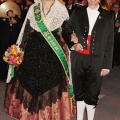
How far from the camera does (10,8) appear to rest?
17.6ft

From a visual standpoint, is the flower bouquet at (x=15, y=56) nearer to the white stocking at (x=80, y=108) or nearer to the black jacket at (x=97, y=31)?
the black jacket at (x=97, y=31)

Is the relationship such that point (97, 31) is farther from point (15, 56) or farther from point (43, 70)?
point (15, 56)

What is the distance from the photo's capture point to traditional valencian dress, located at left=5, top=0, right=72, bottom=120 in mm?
3125

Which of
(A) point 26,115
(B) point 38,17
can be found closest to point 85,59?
(B) point 38,17

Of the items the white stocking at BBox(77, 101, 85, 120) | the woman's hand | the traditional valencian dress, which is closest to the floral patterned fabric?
the traditional valencian dress

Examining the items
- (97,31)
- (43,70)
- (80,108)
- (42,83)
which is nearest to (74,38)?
(97,31)

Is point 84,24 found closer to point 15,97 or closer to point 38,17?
point 38,17

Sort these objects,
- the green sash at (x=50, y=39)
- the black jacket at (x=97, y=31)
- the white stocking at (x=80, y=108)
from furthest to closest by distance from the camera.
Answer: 1. the white stocking at (x=80, y=108)
2. the green sash at (x=50, y=39)
3. the black jacket at (x=97, y=31)

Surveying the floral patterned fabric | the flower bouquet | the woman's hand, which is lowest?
the floral patterned fabric

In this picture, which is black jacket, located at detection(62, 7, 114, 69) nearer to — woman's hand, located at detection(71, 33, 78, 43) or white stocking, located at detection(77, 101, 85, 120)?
woman's hand, located at detection(71, 33, 78, 43)

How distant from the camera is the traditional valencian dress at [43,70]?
3.12m

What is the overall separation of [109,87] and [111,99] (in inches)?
28.2

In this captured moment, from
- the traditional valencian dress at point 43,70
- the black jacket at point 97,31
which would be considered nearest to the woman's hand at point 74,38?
the black jacket at point 97,31

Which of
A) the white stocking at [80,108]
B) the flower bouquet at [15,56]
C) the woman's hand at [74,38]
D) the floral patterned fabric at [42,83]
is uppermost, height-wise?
the woman's hand at [74,38]
